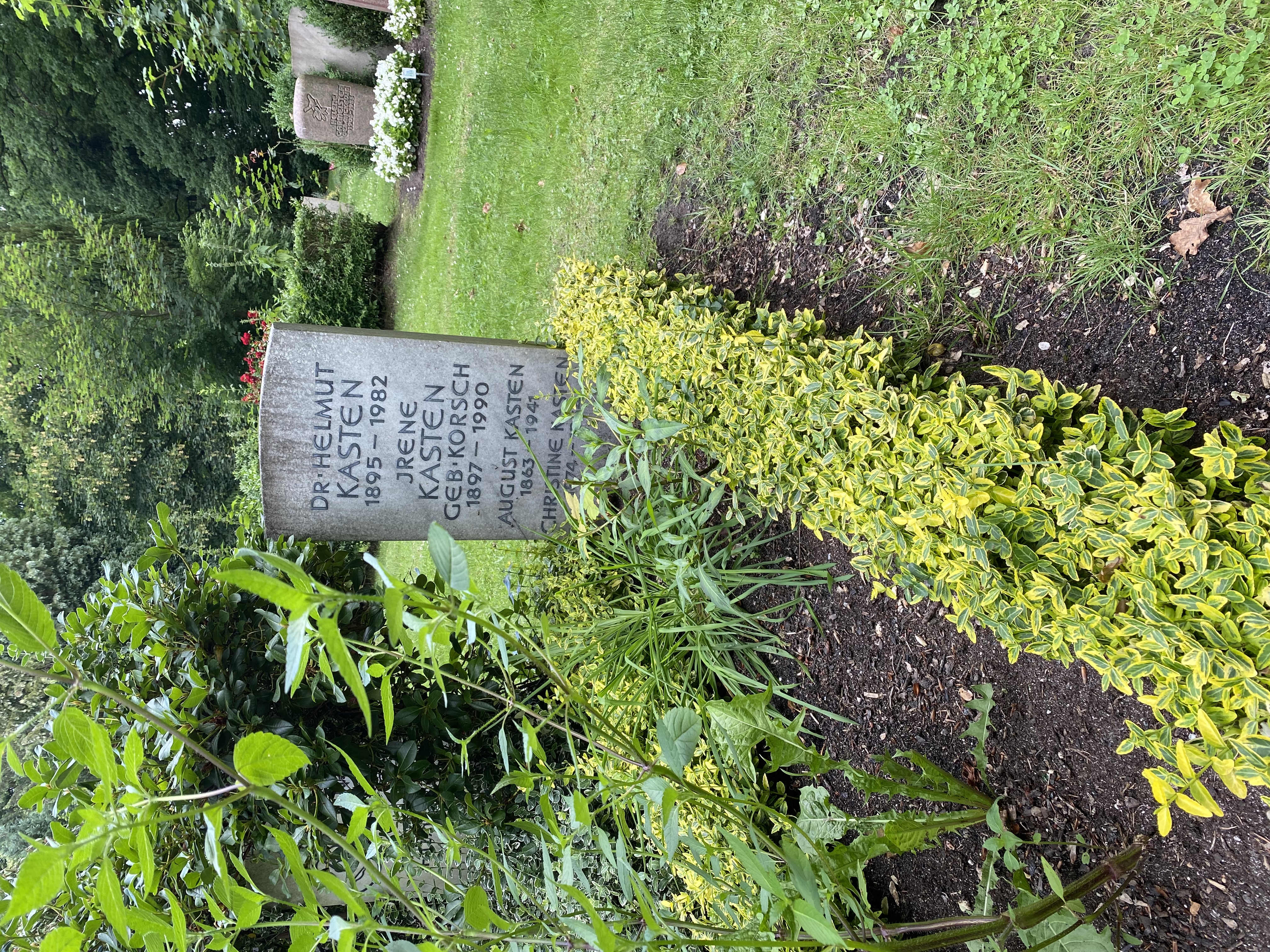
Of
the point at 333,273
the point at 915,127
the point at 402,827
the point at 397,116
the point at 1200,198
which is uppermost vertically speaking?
the point at 397,116

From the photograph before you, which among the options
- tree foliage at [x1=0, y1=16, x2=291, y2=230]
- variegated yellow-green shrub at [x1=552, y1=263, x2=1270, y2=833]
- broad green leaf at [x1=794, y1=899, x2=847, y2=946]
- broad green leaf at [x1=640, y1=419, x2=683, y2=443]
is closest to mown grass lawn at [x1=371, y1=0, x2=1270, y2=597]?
variegated yellow-green shrub at [x1=552, y1=263, x2=1270, y2=833]

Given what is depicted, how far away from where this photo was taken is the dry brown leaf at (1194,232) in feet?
→ 6.71

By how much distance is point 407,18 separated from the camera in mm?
8984

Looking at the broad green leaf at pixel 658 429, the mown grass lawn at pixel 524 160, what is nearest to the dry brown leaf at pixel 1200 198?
the broad green leaf at pixel 658 429

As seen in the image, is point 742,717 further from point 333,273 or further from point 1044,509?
point 333,273

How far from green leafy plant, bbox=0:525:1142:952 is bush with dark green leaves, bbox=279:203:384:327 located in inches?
265

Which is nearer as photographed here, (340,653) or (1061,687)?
(340,653)

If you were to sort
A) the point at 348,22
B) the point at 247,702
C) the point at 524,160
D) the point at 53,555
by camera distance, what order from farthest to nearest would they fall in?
1. the point at 53,555
2. the point at 348,22
3. the point at 524,160
4. the point at 247,702

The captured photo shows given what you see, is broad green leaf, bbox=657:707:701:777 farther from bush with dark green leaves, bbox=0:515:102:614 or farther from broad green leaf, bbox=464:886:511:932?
bush with dark green leaves, bbox=0:515:102:614

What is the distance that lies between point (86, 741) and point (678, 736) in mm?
854

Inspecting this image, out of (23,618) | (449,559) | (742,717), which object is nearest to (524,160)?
(742,717)

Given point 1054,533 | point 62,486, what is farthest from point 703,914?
point 62,486

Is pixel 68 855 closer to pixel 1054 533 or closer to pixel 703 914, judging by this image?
pixel 1054 533

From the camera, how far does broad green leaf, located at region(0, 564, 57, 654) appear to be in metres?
0.95
